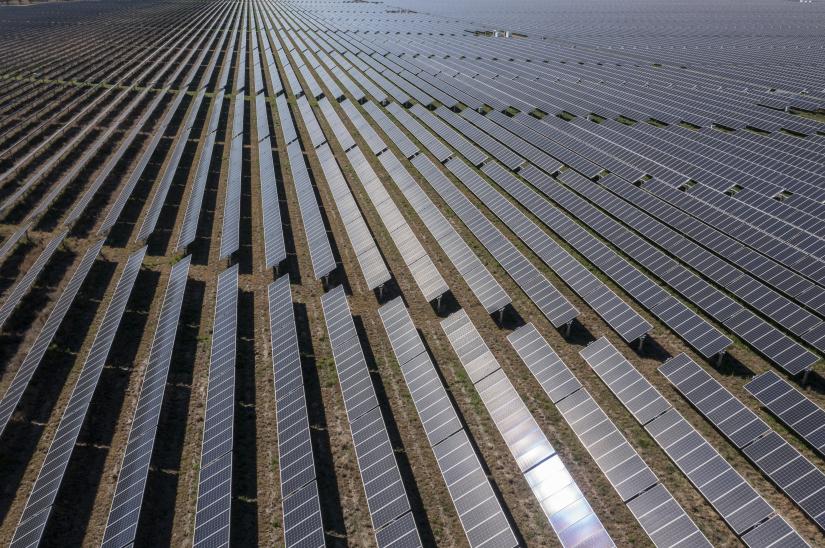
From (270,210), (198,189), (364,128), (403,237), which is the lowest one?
(403,237)

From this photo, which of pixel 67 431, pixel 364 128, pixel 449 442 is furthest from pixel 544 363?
pixel 364 128

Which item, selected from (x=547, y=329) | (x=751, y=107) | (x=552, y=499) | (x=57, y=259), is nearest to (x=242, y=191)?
(x=57, y=259)

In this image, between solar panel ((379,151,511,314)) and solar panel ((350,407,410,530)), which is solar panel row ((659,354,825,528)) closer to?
solar panel ((379,151,511,314))

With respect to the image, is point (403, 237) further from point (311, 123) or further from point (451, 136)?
point (311, 123)

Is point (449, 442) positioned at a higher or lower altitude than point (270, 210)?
lower

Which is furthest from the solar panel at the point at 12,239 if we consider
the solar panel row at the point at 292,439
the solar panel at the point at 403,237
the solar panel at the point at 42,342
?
the solar panel at the point at 403,237

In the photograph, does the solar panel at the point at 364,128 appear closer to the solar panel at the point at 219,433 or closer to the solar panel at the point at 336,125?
the solar panel at the point at 336,125

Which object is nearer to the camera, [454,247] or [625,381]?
[625,381]
